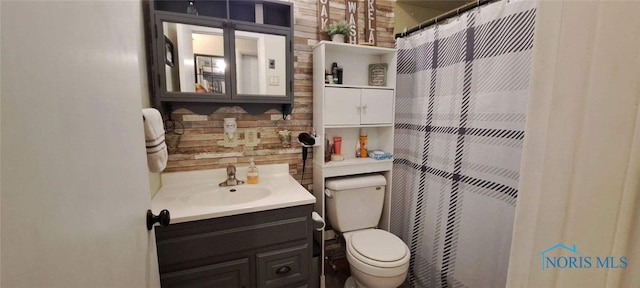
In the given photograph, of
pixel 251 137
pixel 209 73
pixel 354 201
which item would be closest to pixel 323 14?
pixel 209 73

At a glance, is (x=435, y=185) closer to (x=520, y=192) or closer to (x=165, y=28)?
(x=520, y=192)

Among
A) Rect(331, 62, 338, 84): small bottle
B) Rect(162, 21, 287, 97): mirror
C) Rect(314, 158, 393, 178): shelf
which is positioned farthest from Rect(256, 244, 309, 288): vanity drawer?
Rect(331, 62, 338, 84): small bottle

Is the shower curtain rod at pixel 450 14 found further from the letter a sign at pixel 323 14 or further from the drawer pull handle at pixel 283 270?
the drawer pull handle at pixel 283 270

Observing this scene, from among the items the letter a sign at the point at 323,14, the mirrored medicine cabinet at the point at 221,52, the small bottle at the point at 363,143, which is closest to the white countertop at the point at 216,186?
the mirrored medicine cabinet at the point at 221,52

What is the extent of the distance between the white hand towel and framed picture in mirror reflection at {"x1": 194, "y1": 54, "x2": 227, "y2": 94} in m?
0.50

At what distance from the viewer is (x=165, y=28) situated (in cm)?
131

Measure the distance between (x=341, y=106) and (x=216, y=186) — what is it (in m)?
0.95

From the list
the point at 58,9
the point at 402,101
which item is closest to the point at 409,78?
the point at 402,101

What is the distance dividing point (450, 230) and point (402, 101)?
925 millimetres

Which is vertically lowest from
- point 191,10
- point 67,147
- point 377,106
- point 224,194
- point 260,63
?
point 224,194

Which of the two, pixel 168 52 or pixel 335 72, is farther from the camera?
pixel 335 72

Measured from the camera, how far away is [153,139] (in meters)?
0.94

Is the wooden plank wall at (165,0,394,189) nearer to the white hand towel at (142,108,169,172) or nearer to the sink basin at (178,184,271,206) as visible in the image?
the sink basin at (178,184,271,206)

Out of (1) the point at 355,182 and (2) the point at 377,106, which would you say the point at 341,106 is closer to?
(2) the point at 377,106
